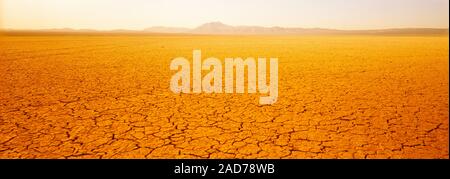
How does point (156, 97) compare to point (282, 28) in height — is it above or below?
below

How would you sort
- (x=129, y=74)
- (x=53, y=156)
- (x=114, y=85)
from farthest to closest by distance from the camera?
(x=129, y=74)
(x=114, y=85)
(x=53, y=156)

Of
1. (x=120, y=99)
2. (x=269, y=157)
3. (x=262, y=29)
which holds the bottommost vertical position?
(x=269, y=157)

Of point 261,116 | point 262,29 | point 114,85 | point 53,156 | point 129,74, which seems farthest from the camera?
point 262,29

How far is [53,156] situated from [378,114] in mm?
3898

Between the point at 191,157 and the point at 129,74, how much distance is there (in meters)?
5.47

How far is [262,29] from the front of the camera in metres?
182

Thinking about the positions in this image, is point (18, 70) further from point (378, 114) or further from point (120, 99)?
point (378, 114)

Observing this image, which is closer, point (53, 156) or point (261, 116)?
point (53, 156)

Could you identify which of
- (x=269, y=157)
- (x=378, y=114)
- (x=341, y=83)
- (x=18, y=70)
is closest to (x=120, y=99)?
(x=269, y=157)

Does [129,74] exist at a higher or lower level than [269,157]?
higher

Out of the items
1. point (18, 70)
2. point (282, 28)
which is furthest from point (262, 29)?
point (18, 70)

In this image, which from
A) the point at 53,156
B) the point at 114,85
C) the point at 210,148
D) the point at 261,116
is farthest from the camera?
the point at 114,85

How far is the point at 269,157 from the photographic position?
2980 mm

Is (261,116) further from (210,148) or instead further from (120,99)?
(120,99)
